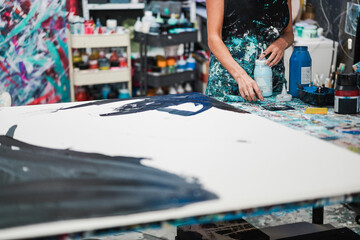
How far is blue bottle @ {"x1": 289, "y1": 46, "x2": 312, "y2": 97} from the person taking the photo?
2.17 m

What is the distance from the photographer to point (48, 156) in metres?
1.46

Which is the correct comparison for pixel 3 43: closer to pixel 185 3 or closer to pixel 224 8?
pixel 185 3

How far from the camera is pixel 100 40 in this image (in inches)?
175

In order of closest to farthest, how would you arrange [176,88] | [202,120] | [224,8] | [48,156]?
[48,156]
[202,120]
[224,8]
[176,88]

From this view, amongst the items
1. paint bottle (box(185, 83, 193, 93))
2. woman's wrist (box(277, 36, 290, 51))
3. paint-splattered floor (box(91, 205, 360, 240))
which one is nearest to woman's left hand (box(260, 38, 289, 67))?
woman's wrist (box(277, 36, 290, 51))

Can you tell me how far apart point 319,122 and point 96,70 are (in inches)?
121

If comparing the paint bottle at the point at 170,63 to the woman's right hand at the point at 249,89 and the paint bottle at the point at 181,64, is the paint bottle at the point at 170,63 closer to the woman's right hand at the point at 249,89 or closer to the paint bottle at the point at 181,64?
the paint bottle at the point at 181,64

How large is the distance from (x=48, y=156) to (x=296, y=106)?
110 cm

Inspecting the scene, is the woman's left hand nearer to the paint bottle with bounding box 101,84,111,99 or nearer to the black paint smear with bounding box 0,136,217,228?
the black paint smear with bounding box 0,136,217,228

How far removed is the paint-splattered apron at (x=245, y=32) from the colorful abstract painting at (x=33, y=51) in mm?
2441

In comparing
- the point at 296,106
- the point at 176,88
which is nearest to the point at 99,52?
the point at 176,88

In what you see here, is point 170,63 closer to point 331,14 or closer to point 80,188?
point 331,14

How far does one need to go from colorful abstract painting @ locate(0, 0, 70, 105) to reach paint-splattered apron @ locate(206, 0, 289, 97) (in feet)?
8.01

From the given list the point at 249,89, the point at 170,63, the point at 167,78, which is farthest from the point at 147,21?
the point at 249,89
